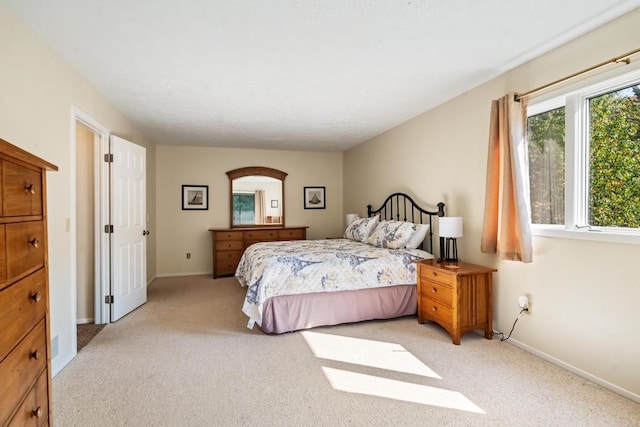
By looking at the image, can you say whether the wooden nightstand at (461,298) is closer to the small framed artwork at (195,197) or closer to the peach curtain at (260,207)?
the peach curtain at (260,207)

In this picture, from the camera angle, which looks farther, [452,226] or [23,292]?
[452,226]

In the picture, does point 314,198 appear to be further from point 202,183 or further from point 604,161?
point 604,161

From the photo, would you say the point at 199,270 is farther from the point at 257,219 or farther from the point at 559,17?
the point at 559,17

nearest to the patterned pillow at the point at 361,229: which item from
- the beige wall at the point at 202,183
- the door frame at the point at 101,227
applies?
the beige wall at the point at 202,183

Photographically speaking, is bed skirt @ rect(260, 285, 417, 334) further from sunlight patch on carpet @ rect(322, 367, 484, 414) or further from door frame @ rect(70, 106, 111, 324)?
door frame @ rect(70, 106, 111, 324)

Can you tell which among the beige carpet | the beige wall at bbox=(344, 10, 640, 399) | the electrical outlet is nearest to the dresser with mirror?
the beige carpet

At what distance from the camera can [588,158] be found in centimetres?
235

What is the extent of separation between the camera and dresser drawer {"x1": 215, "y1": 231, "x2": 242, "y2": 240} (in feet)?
18.6

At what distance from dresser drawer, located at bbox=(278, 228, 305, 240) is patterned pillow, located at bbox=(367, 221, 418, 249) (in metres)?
1.94

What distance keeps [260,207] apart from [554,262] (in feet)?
15.8

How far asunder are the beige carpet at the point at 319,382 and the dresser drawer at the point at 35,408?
1.94 feet

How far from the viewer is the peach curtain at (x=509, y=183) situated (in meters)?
2.57

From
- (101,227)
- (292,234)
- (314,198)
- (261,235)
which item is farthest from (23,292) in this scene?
(314,198)

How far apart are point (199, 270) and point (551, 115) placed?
5.62 metres
